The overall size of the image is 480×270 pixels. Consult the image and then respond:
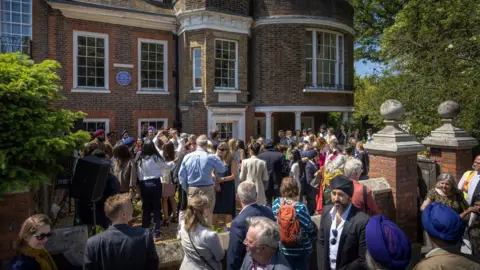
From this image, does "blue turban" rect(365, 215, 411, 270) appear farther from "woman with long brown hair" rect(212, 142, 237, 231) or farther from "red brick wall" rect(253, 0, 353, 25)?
"red brick wall" rect(253, 0, 353, 25)

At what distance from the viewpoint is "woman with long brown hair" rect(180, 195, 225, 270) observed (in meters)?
3.33

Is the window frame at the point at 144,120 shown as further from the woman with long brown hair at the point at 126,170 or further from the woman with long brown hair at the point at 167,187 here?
the woman with long brown hair at the point at 126,170

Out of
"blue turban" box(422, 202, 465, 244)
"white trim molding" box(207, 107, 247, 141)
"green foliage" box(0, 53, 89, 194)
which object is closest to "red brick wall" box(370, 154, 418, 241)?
"blue turban" box(422, 202, 465, 244)

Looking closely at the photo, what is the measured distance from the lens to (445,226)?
2689 mm

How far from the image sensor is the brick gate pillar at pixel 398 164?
553cm

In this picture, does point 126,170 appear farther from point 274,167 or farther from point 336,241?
point 336,241

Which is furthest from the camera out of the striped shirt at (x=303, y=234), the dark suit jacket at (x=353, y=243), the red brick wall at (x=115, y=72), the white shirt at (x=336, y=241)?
the red brick wall at (x=115, y=72)

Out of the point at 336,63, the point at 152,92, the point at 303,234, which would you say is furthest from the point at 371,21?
the point at 303,234

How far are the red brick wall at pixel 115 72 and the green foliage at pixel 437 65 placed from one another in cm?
914

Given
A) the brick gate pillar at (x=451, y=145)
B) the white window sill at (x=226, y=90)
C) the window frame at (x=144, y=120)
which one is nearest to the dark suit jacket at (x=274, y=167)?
the brick gate pillar at (x=451, y=145)

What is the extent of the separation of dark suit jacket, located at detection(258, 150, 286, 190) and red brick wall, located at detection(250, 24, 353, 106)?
9.06 metres

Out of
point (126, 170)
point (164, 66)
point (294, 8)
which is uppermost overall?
point (294, 8)

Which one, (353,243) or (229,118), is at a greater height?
(229,118)

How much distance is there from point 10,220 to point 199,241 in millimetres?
1983
